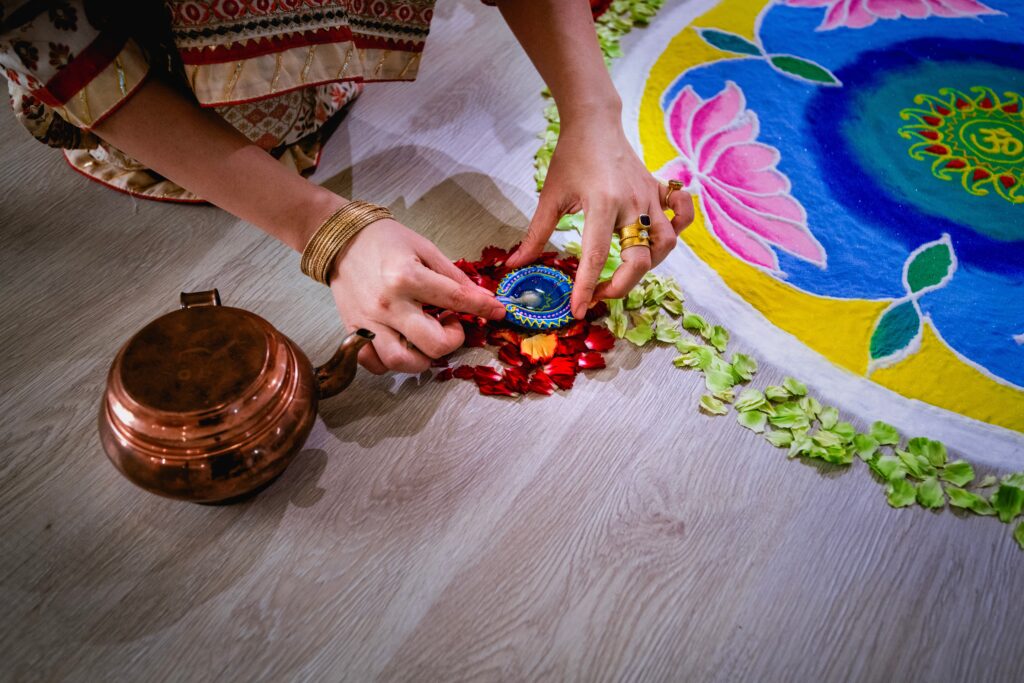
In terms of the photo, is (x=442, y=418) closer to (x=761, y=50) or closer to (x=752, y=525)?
(x=752, y=525)

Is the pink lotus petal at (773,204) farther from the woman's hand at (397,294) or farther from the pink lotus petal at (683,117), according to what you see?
the woman's hand at (397,294)

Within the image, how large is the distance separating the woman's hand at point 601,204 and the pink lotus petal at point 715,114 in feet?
1.32

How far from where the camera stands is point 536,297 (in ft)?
3.57

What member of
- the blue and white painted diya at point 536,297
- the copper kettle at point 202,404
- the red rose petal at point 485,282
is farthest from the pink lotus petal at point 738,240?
the copper kettle at point 202,404

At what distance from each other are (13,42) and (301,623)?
2.63 ft

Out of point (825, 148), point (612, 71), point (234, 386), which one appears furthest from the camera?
point (612, 71)

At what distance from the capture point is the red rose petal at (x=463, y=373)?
1048 millimetres

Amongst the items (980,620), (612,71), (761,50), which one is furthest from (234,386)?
(761,50)

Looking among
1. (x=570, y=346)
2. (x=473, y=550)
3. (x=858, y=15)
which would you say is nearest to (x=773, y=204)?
(x=570, y=346)

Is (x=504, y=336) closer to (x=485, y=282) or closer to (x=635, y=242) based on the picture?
(x=485, y=282)

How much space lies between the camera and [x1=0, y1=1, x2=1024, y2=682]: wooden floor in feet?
2.71

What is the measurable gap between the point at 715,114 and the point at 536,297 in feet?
2.29

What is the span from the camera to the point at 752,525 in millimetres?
933

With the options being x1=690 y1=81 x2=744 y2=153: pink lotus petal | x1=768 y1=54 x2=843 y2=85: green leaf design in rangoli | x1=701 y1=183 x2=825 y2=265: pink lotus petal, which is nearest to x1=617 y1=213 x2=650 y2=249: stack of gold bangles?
x1=701 y1=183 x2=825 y2=265: pink lotus petal
